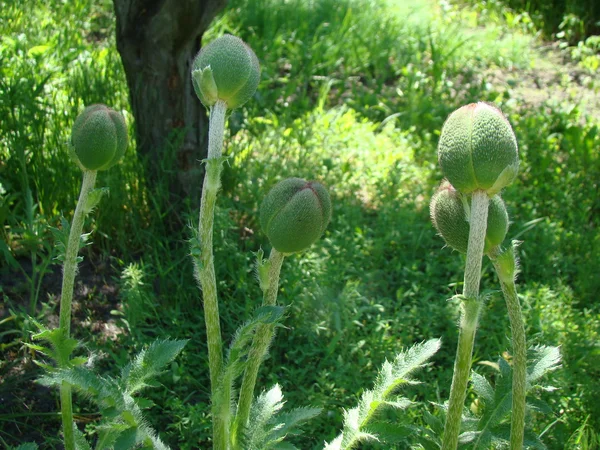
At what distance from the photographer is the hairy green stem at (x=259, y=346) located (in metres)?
1.69

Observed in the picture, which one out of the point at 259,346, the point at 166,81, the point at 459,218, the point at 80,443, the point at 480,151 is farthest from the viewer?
the point at 166,81

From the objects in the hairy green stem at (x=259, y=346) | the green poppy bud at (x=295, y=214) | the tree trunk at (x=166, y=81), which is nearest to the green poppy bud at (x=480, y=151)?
the green poppy bud at (x=295, y=214)

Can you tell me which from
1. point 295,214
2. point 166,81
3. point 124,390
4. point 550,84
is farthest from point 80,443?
point 550,84

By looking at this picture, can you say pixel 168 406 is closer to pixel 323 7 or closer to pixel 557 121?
pixel 557 121

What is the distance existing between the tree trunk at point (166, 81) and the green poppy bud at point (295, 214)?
1.46 meters

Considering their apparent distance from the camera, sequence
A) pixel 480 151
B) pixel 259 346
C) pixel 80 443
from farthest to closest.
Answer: pixel 80 443
pixel 259 346
pixel 480 151

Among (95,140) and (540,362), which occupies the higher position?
(95,140)

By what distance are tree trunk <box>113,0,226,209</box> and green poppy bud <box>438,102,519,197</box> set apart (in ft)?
5.77

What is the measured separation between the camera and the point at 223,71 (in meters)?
1.57

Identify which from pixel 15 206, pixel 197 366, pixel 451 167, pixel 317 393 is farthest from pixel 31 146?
pixel 451 167

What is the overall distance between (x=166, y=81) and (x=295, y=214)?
165cm

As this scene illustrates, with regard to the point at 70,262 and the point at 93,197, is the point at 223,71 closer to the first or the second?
the point at 93,197

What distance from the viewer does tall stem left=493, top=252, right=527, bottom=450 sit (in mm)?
1532

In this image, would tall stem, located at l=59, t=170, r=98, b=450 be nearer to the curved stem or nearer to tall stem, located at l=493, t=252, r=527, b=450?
the curved stem
